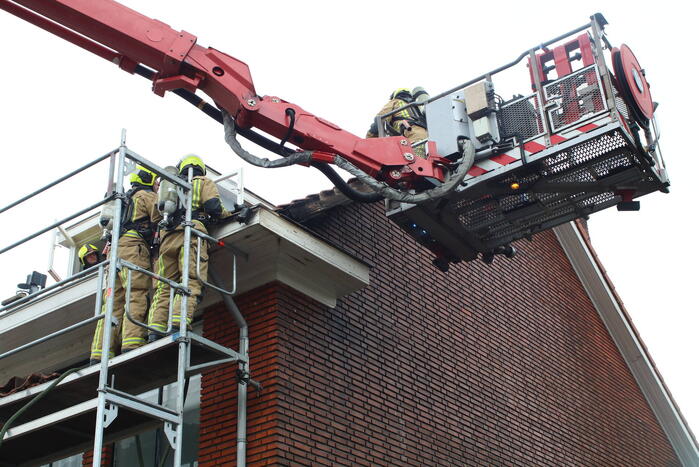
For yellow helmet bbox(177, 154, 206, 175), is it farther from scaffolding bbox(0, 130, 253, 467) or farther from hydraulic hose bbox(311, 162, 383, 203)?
hydraulic hose bbox(311, 162, 383, 203)

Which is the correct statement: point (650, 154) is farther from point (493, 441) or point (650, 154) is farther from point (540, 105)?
point (493, 441)

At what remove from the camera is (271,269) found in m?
9.32

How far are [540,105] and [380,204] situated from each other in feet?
11.5

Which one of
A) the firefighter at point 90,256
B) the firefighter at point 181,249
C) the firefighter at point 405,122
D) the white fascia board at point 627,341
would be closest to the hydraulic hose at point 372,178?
the firefighter at point 181,249

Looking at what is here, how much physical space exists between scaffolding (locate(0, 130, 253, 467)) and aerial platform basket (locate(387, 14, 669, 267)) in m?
2.24

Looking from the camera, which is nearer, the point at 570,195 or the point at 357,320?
the point at 570,195

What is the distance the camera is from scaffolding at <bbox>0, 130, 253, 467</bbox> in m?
7.37

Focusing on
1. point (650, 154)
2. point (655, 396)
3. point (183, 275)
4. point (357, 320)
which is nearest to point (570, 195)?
point (650, 154)

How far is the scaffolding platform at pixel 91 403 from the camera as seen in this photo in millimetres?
7586

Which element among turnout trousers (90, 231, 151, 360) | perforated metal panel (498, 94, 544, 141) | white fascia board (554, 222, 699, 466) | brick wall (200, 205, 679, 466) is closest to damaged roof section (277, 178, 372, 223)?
brick wall (200, 205, 679, 466)

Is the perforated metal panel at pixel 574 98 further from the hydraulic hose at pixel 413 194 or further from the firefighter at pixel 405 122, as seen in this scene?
the firefighter at pixel 405 122

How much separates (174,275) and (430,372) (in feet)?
12.9

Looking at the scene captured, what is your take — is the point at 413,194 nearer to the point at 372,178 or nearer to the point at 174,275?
the point at 372,178

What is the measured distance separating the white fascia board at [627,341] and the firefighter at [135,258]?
936 centimetres
